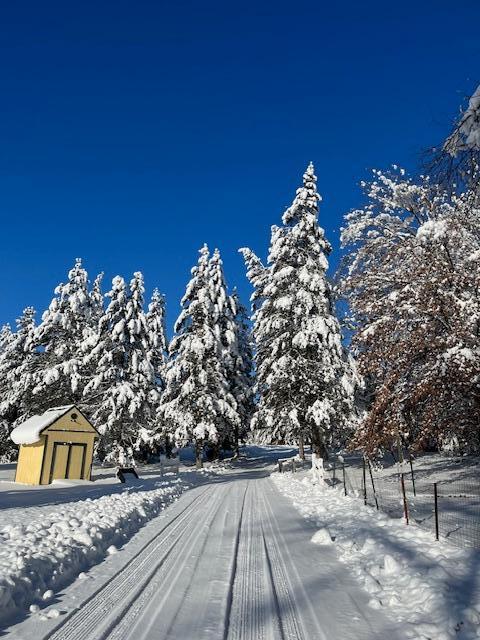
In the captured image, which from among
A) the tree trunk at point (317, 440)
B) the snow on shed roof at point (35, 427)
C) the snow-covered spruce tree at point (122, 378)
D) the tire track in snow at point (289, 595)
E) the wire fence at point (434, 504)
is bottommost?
the tire track in snow at point (289, 595)

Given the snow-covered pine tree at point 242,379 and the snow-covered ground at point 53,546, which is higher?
the snow-covered pine tree at point 242,379

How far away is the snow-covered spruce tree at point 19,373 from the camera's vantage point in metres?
35.5

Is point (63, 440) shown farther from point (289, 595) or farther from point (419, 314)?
point (289, 595)

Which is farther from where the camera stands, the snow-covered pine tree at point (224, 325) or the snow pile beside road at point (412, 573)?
the snow-covered pine tree at point (224, 325)

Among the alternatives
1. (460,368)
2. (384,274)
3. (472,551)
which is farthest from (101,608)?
(384,274)

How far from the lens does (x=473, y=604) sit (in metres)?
4.87

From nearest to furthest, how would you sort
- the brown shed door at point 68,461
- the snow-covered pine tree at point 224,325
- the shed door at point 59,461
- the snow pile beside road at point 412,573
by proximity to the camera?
the snow pile beside road at point 412,573
the shed door at point 59,461
the brown shed door at point 68,461
the snow-covered pine tree at point 224,325

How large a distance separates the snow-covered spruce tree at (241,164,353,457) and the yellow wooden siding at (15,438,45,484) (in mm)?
12427

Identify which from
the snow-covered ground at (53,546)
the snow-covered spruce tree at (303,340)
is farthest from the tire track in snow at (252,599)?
the snow-covered spruce tree at (303,340)

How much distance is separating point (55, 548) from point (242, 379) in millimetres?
30782

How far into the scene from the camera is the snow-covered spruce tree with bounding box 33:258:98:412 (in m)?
33.7

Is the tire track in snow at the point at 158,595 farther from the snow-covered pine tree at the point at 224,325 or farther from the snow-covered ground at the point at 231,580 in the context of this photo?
the snow-covered pine tree at the point at 224,325

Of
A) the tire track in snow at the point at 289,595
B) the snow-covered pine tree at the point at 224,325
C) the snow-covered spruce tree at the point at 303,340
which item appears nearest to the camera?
the tire track in snow at the point at 289,595

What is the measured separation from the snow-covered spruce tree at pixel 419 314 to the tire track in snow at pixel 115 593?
7.15 metres
